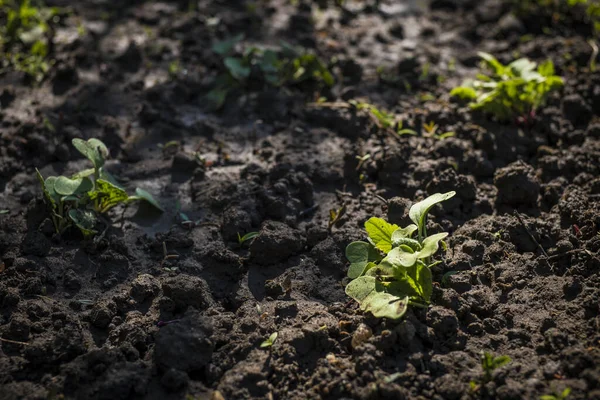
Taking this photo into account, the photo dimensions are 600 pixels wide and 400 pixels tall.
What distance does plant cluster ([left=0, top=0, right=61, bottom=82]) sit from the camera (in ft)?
14.6

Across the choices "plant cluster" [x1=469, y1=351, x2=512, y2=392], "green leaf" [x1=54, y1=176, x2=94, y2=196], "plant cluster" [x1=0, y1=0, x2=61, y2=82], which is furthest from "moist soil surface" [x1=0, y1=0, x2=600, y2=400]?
"green leaf" [x1=54, y1=176, x2=94, y2=196]

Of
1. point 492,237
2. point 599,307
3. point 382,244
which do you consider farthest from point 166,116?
point 599,307

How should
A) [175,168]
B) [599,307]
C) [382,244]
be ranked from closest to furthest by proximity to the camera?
[599,307], [382,244], [175,168]

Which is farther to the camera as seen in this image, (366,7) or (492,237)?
(366,7)

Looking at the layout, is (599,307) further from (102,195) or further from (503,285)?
(102,195)

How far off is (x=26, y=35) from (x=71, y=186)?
217 cm

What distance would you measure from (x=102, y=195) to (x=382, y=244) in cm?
151

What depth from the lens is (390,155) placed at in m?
3.63

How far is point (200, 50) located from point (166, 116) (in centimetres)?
86

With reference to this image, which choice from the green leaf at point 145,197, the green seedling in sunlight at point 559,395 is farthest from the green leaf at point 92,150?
the green seedling in sunlight at point 559,395

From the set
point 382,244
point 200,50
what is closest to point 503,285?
point 382,244

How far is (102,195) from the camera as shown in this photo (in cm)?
329

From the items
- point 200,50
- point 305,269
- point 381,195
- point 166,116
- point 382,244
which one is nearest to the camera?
point 382,244

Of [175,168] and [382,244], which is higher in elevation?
[382,244]
